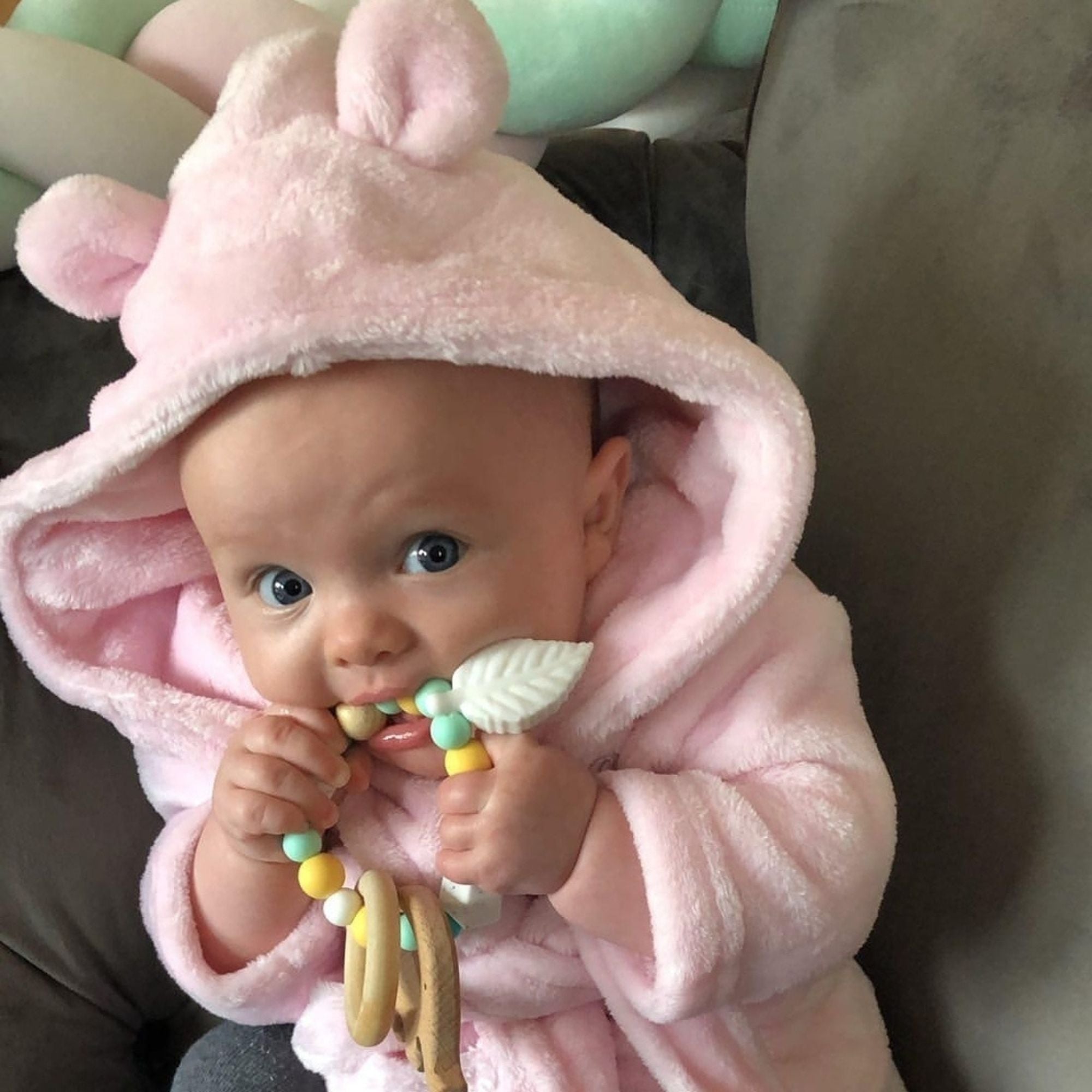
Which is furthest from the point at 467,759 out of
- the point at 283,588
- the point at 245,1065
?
the point at 245,1065

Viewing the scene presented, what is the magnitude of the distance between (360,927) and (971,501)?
398mm

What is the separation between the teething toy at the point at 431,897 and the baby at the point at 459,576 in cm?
1

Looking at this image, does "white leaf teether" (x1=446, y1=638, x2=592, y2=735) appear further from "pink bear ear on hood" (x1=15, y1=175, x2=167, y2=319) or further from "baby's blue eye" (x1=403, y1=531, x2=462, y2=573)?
"pink bear ear on hood" (x1=15, y1=175, x2=167, y2=319)

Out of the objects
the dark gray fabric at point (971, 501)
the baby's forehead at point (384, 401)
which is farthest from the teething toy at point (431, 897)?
the dark gray fabric at point (971, 501)

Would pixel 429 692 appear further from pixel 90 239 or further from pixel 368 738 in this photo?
pixel 90 239

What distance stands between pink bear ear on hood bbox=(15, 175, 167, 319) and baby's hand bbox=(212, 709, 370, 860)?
0.80 ft

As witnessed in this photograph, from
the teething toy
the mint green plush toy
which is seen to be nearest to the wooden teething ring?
the teething toy

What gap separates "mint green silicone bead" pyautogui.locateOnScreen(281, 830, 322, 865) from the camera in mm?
609

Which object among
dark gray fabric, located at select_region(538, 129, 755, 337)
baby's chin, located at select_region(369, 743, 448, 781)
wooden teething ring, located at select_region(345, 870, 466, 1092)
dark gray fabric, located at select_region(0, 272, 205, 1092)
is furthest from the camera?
dark gray fabric, located at select_region(538, 129, 755, 337)

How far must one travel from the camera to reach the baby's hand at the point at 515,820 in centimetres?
58

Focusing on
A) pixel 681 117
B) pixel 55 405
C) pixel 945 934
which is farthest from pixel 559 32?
pixel 945 934

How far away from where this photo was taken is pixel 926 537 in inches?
26.9

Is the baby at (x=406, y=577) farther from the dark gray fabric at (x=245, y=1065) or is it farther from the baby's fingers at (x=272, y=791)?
the dark gray fabric at (x=245, y=1065)

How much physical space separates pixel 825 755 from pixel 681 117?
808 mm
